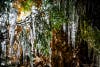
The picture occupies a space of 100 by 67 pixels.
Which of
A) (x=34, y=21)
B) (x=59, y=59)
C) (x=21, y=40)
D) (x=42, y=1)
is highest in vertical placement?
(x=42, y=1)

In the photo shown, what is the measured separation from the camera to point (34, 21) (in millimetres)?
5059

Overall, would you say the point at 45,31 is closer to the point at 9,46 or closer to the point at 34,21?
the point at 34,21

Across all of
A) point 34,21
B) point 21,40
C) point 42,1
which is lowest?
point 21,40

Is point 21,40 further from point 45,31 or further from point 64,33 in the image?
point 64,33

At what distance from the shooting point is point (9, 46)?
5.04m

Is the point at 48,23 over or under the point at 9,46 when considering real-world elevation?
over

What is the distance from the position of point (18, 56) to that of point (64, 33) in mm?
862

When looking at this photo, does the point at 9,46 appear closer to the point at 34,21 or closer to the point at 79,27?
the point at 34,21

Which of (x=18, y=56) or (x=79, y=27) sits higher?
(x=79, y=27)

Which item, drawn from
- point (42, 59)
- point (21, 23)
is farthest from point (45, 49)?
point (21, 23)

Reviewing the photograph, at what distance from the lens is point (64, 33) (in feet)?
17.0

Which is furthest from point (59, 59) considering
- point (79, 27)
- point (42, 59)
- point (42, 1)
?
point (42, 1)

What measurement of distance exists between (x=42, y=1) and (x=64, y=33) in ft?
2.14

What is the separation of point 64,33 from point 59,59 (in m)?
0.45
